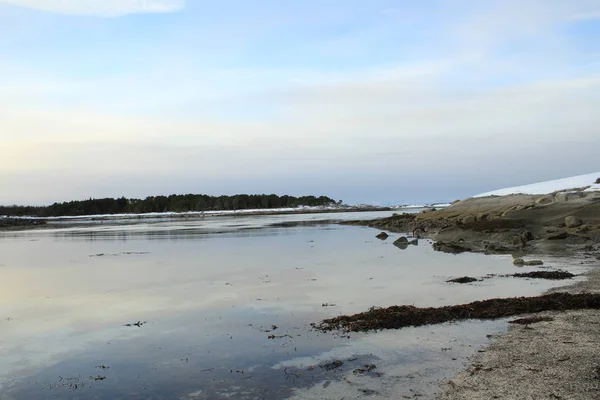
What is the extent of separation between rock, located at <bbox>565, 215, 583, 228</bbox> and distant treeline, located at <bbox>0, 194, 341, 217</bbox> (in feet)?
435

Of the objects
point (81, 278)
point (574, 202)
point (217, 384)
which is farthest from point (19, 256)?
point (574, 202)

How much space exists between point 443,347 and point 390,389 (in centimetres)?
221

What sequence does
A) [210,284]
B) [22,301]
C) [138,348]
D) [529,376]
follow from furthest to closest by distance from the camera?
1. [210,284]
2. [22,301]
3. [138,348]
4. [529,376]

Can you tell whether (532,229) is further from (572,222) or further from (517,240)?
(517,240)

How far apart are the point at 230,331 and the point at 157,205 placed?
152 metres

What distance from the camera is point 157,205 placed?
6117 inches

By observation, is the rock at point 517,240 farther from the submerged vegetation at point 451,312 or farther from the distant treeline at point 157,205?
the distant treeline at point 157,205

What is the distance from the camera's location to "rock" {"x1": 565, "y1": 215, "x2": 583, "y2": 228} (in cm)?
2553

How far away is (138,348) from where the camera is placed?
30.2 feet

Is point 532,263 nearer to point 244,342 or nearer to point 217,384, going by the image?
point 244,342

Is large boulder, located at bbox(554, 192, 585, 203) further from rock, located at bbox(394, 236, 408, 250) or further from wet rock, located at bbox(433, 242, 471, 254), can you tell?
wet rock, located at bbox(433, 242, 471, 254)

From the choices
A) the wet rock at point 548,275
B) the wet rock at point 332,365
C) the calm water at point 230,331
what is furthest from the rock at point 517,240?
the wet rock at point 332,365

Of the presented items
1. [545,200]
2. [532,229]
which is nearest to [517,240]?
[532,229]

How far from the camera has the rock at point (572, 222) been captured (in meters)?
25.5
